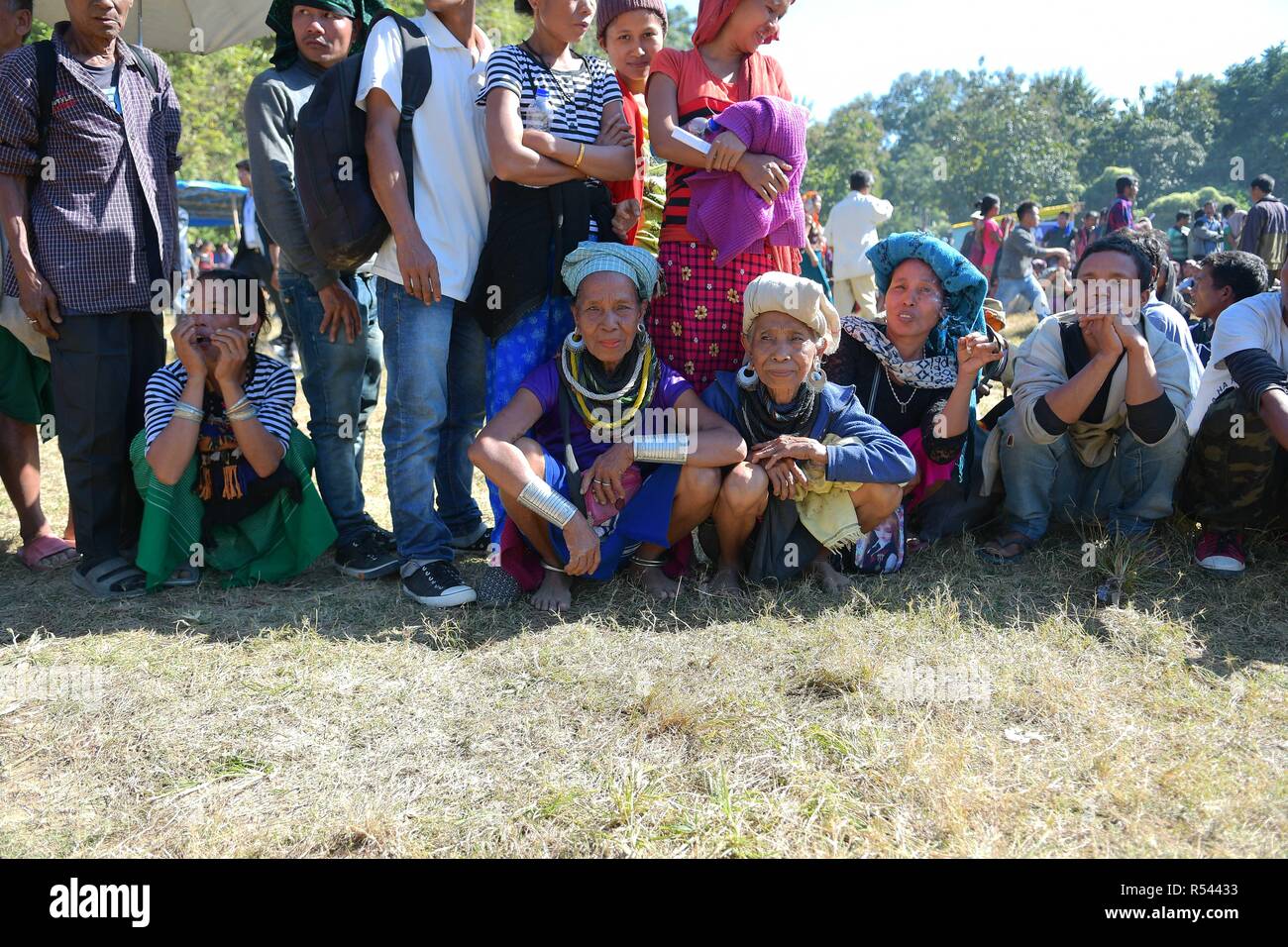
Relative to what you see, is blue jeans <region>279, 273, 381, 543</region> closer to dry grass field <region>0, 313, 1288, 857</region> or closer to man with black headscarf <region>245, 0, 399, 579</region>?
man with black headscarf <region>245, 0, 399, 579</region>

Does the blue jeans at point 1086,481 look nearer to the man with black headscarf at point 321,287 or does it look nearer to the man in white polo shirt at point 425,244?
the man in white polo shirt at point 425,244

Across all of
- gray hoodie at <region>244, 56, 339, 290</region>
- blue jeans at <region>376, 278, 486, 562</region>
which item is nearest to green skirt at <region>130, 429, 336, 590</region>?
blue jeans at <region>376, 278, 486, 562</region>

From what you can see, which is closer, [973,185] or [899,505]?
[899,505]

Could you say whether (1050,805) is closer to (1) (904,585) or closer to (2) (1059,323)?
(1) (904,585)

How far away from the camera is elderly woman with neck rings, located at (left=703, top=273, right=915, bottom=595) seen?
3.41m

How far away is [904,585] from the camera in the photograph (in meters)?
3.59

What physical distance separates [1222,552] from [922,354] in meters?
1.39

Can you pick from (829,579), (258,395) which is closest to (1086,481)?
(829,579)

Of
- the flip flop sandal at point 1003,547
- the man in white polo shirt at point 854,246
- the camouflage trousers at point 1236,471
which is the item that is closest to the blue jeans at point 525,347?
the flip flop sandal at point 1003,547

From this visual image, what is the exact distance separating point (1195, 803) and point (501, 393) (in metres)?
2.55

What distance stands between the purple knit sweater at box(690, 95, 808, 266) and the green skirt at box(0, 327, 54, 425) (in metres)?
2.82

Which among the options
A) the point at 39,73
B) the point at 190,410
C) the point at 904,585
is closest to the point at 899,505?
the point at 904,585

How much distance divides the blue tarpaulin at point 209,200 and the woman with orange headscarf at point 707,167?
16.1 m

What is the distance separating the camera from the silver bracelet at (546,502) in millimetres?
3270
